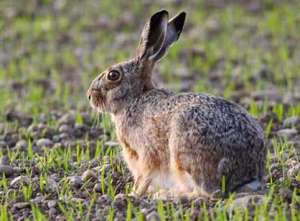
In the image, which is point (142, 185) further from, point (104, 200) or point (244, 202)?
point (244, 202)

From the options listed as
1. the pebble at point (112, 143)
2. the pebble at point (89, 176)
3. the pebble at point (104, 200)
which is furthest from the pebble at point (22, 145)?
the pebble at point (104, 200)

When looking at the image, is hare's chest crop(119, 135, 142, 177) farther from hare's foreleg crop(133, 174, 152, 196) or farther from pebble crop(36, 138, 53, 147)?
pebble crop(36, 138, 53, 147)

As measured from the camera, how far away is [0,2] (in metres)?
15.9

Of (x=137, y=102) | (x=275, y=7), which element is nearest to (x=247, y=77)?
(x=275, y=7)

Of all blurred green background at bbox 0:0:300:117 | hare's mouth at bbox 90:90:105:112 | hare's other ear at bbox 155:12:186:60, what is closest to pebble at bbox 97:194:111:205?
hare's mouth at bbox 90:90:105:112

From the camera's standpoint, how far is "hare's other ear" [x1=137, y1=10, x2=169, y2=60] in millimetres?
Answer: 7180

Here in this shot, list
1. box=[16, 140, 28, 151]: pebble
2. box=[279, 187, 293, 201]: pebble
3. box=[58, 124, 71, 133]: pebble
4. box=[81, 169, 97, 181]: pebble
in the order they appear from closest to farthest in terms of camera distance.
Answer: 1. box=[279, 187, 293, 201]: pebble
2. box=[81, 169, 97, 181]: pebble
3. box=[16, 140, 28, 151]: pebble
4. box=[58, 124, 71, 133]: pebble

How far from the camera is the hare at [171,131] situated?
609 centimetres

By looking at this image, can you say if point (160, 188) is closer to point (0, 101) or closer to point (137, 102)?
point (137, 102)

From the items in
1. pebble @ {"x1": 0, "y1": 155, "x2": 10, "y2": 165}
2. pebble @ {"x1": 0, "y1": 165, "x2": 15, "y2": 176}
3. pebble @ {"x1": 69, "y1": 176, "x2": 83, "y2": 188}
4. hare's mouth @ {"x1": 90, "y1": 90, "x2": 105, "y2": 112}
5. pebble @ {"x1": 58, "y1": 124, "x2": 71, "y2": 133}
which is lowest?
pebble @ {"x1": 69, "y1": 176, "x2": 83, "y2": 188}

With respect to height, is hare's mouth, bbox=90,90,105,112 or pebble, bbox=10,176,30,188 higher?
hare's mouth, bbox=90,90,105,112

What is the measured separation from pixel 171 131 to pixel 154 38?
1.15 m

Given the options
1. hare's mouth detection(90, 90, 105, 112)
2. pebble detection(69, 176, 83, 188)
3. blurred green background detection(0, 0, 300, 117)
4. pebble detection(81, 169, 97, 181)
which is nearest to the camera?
pebble detection(69, 176, 83, 188)

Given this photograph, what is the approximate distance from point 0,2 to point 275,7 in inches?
187
